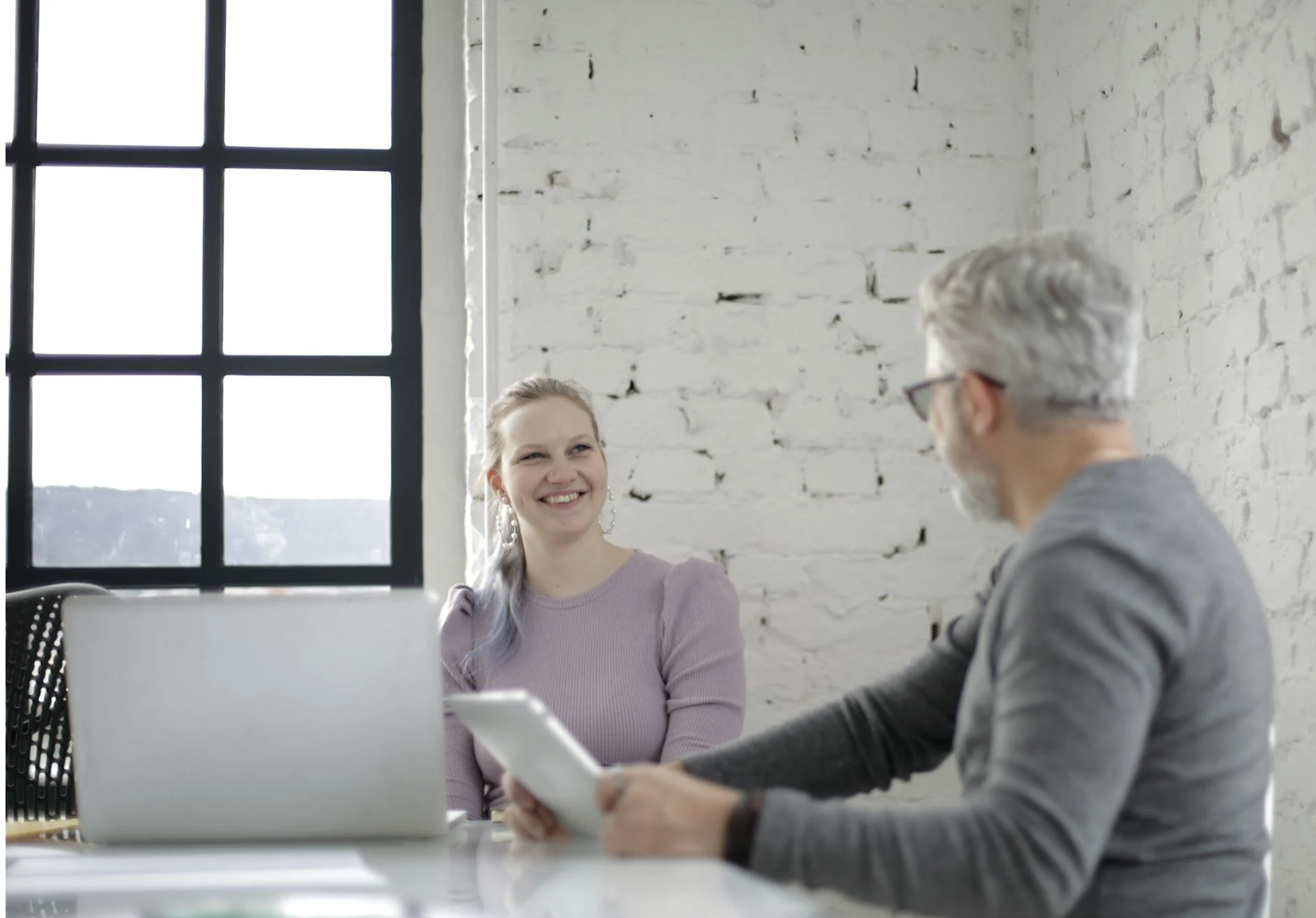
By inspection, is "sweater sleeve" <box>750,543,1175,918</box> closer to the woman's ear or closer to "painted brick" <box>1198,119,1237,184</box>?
"painted brick" <box>1198,119,1237,184</box>

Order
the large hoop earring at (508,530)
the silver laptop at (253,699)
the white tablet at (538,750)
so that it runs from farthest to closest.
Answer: the large hoop earring at (508,530) → the silver laptop at (253,699) → the white tablet at (538,750)

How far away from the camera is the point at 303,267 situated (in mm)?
3094

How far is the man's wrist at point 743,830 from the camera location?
116cm

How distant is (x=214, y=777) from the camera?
147cm

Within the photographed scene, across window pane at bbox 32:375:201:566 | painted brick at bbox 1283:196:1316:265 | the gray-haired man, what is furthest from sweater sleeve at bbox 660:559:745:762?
window pane at bbox 32:375:201:566

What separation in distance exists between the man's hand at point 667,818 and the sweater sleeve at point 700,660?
101 cm

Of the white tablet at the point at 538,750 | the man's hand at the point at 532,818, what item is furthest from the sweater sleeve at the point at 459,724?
the white tablet at the point at 538,750

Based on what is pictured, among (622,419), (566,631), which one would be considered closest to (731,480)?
(622,419)

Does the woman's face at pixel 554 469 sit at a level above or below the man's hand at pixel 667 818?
above

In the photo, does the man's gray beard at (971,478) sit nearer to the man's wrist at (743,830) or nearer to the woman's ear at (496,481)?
the man's wrist at (743,830)

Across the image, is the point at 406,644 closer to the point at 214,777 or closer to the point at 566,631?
the point at 214,777

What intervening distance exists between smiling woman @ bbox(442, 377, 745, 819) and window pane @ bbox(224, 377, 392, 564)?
1.87ft

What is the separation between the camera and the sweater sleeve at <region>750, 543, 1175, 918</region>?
109 centimetres

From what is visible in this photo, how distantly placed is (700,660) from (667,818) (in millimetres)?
1094
